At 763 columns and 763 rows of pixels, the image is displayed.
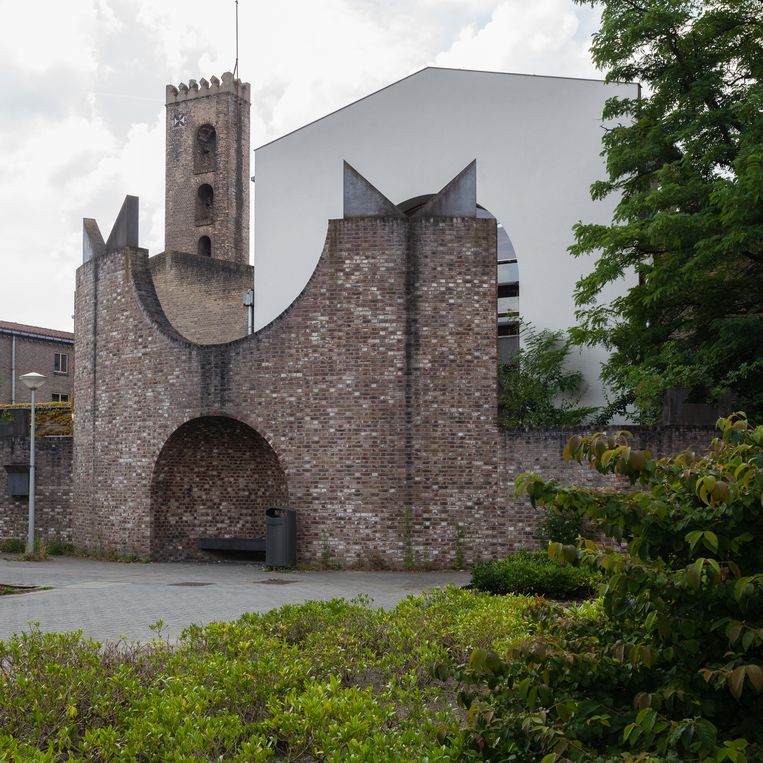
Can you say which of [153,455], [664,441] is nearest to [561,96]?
[664,441]

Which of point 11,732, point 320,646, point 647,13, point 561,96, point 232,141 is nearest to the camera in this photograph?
point 11,732

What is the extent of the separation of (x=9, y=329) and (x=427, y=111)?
29.7 m

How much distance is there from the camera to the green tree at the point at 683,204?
44.5ft

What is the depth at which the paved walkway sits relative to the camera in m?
9.63

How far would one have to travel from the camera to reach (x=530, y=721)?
150 inches

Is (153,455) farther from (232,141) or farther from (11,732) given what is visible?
(232,141)

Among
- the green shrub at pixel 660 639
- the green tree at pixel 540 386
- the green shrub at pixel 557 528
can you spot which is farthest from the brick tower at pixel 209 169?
the green shrub at pixel 660 639

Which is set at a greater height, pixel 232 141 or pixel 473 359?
pixel 232 141

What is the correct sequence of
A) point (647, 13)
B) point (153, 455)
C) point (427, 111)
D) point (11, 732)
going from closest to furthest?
point (11, 732) → point (647, 13) → point (153, 455) → point (427, 111)

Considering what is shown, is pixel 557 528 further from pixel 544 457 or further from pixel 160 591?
pixel 160 591

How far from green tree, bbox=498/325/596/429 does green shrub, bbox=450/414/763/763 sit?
1117 centimetres

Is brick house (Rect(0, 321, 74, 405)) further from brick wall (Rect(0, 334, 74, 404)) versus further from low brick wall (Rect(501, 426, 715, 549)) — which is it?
low brick wall (Rect(501, 426, 715, 549))

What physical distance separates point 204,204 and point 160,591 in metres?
33.5

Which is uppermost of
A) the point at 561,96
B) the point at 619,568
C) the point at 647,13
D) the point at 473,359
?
the point at 561,96
